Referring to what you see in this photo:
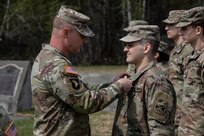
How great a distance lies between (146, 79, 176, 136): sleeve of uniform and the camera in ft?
11.9

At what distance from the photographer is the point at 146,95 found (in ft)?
12.2

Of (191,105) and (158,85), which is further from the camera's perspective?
(191,105)

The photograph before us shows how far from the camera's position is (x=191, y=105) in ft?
15.1

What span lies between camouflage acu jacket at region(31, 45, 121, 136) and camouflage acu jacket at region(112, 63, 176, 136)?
192 mm

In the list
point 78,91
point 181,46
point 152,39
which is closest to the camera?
point 78,91

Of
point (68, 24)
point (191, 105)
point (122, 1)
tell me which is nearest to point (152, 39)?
point (68, 24)

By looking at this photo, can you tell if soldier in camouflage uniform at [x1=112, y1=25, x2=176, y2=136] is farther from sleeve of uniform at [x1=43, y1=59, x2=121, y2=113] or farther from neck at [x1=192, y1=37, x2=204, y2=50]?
neck at [x1=192, y1=37, x2=204, y2=50]

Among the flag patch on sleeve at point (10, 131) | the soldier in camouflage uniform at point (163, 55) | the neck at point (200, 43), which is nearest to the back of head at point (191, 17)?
the neck at point (200, 43)

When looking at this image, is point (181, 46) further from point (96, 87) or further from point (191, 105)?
point (96, 87)

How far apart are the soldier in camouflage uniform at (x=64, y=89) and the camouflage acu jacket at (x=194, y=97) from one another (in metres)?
1.03

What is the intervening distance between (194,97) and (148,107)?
1018 millimetres

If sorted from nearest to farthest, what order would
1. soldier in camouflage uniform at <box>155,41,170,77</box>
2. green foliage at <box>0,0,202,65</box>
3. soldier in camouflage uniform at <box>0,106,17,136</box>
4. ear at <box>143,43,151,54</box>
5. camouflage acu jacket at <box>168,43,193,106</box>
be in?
soldier in camouflage uniform at <box>0,106,17,136</box>, ear at <box>143,43,151,54</box>, soldier in camouflage uniform at <box>155,41,170,77</box>, camouflage acu jacket at <box>168,43,193,106</box>, green foliage at <box>0,0,202,65</box>

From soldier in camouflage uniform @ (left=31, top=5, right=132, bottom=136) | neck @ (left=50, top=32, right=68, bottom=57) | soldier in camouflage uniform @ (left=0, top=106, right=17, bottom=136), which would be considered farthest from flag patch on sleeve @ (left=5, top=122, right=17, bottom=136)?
neck @ (left=50, top=32, right=68, bottom=57)

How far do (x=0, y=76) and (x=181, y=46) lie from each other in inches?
265
